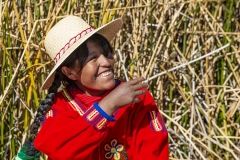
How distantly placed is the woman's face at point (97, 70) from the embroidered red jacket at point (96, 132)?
0.09 m

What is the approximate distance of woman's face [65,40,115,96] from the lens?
214cm

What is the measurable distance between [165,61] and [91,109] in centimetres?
112

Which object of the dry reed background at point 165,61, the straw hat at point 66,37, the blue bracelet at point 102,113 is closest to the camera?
the blue bracelet at point 102,113

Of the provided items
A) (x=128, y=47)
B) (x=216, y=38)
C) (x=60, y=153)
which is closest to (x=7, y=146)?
(x=128, y=47)

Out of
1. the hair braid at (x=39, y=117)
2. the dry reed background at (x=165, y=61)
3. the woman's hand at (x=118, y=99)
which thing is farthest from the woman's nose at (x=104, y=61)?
the dry reed background at (x=165, y=61)

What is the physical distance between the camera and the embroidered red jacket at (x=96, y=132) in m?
2.05

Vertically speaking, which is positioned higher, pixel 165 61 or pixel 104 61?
pixel 104 61

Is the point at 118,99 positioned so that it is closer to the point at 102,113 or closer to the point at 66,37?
the point at 102,113

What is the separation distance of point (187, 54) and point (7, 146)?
3.32 feet

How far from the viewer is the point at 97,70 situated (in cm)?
215

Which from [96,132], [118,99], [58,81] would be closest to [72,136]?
[96,132]

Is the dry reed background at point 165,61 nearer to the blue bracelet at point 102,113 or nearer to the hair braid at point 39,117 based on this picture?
the hair braid at point 39,117

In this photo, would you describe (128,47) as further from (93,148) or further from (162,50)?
(93,148)

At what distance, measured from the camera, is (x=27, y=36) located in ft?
9.66
